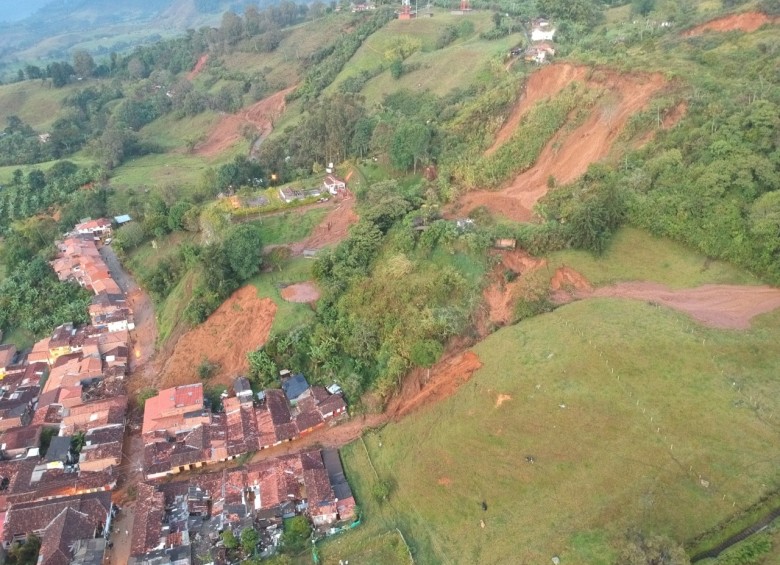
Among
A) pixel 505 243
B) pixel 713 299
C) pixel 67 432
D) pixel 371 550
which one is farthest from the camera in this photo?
pixel 505 243

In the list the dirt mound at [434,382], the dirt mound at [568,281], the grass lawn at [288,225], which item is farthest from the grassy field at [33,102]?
the dirt mound at [568,281]

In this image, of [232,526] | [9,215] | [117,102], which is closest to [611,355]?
[232,526]

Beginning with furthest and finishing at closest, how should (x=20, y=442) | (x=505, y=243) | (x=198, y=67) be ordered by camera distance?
(x=198, y=67) < (x=505, y=243) < (x=20, y=442)

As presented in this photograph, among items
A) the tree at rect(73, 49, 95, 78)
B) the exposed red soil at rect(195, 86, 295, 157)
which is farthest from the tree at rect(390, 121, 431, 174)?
the tree at rect(73, 49, 95, 78)

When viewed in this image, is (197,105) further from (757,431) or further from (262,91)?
(757,431)

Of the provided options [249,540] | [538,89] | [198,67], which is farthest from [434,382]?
[198,67]

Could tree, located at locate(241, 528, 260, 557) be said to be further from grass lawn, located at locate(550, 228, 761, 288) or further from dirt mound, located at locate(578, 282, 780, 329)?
grass lawn, located at locate(550, 228, 761, 288)

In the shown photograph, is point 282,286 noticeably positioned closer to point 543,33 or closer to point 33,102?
point 543,33
